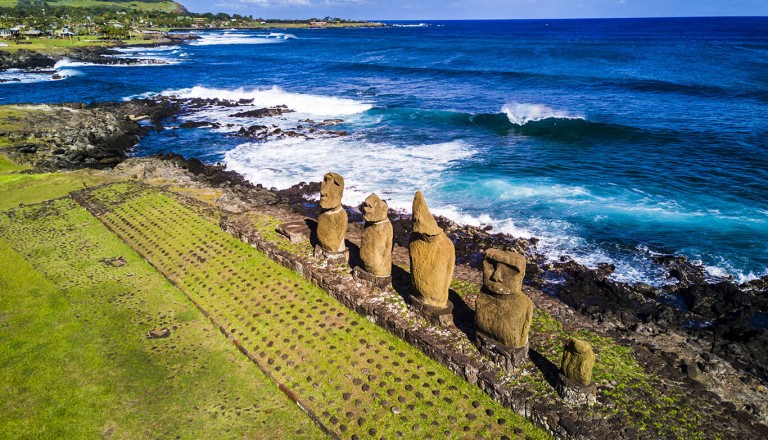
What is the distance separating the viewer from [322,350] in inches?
433

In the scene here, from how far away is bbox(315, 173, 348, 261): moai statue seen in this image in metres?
13.2

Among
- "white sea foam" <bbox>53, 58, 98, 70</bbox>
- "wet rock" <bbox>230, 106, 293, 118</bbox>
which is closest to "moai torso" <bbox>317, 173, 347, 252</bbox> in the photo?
"wet rock" <bbox>230, 106, 293, 118</bbox>

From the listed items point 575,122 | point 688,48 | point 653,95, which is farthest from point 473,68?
point 688,48

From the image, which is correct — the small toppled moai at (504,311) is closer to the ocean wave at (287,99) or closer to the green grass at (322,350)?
the green grass at (322,350)

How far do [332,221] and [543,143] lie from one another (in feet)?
88.0

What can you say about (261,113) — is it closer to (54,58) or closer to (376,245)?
(376,245)

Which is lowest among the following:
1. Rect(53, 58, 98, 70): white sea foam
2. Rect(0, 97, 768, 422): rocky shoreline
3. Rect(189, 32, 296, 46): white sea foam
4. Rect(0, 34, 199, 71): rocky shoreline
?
Rect(0, 97, 768, 422): rocky shoreline

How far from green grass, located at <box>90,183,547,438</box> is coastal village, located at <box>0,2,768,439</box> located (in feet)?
0.16

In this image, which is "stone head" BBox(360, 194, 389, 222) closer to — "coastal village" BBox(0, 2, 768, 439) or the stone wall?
"coastal village" BBox(0, 2, 768, 439)

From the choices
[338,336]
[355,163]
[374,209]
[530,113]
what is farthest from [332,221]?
[530,113]

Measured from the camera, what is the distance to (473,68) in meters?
74.7

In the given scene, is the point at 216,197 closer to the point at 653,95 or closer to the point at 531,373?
the point at 531,373

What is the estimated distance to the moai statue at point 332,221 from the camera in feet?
43.5

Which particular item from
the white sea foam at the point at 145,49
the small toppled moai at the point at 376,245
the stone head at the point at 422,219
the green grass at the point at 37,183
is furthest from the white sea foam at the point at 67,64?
the stone head at the point at 422,219
